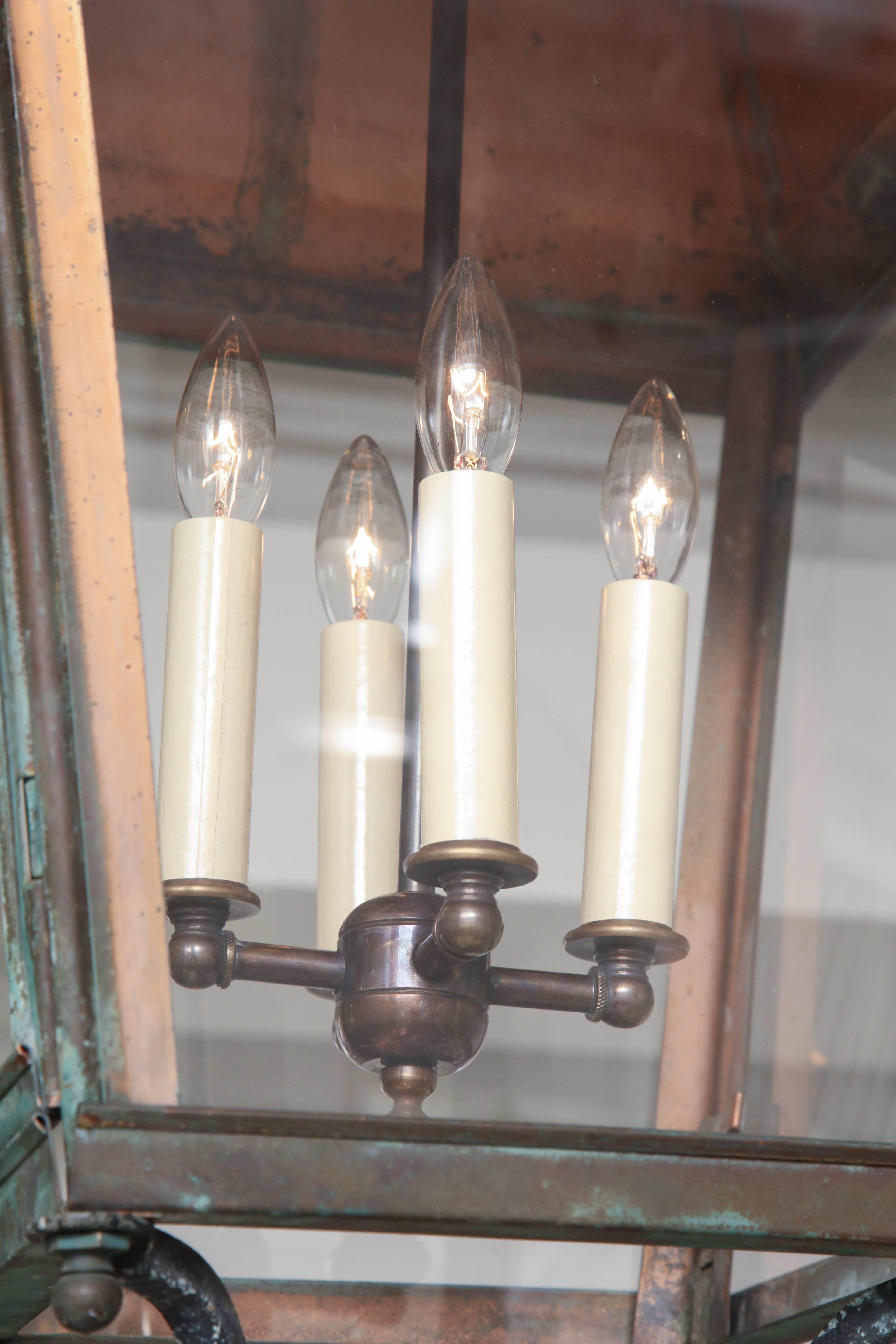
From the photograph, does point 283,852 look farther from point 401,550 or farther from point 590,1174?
point 590,1174

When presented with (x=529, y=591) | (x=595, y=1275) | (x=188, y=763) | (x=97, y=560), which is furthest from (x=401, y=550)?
(x=595, y=1275)

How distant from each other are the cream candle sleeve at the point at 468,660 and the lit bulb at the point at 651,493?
0.49ft

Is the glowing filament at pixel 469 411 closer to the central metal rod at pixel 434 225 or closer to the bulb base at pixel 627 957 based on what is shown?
the central metal rod at pixel 434 225

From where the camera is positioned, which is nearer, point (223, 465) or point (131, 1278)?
point (131, 1278)

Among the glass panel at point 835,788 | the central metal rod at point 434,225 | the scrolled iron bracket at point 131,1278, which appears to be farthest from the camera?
the glass panel at point 835,788

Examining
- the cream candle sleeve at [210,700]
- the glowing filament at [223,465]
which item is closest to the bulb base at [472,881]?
the cream candle sleeve at [210,700]

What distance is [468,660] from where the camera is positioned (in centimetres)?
46

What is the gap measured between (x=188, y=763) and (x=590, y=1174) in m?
0.24

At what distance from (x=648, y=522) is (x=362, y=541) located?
0.14 m

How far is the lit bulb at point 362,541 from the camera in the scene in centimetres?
67

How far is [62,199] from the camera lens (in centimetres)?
41

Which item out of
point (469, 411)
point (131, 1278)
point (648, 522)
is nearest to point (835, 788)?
point (648, 522)

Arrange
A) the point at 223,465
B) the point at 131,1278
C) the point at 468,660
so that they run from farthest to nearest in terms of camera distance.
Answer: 1. the point at 223,465
2. the point at 468,660
3. the point at 131,1278

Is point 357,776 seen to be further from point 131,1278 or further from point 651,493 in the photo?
point 131,1278
